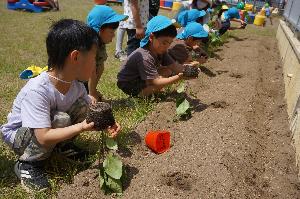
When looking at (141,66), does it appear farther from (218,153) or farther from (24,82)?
(24,82)

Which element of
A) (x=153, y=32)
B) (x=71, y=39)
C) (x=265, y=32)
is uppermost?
(x=71, y=39)

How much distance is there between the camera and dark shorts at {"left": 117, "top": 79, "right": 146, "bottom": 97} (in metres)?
3.88

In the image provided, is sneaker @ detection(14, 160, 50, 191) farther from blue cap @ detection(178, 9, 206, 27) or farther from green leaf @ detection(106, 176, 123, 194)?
blue cap @ detection(178, 9, 206, 27)

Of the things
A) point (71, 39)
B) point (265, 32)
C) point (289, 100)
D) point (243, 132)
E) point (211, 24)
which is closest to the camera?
point (71, 39)

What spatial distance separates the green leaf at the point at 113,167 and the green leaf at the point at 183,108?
1226mm

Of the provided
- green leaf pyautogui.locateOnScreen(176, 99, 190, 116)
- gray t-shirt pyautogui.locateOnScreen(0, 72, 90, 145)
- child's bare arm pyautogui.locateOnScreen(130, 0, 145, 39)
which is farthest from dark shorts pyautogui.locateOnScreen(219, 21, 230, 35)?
gray t-shirt pyautogui.locateOnScreen(0, 72, 90, 145)

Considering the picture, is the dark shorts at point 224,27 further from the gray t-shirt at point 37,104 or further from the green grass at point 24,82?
the gray t-shirt at point 37,104

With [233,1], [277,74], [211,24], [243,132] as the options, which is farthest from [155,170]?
[233,1]

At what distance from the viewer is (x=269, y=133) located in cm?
334

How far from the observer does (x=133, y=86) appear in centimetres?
391

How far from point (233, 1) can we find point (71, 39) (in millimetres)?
11939

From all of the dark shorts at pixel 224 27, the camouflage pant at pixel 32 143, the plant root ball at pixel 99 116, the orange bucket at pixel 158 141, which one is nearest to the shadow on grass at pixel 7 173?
the camouflage pant at pixel 32 143

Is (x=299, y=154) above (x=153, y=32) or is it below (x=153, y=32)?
below

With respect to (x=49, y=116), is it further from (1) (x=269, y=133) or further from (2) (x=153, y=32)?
(1) (x=269, y=133)
